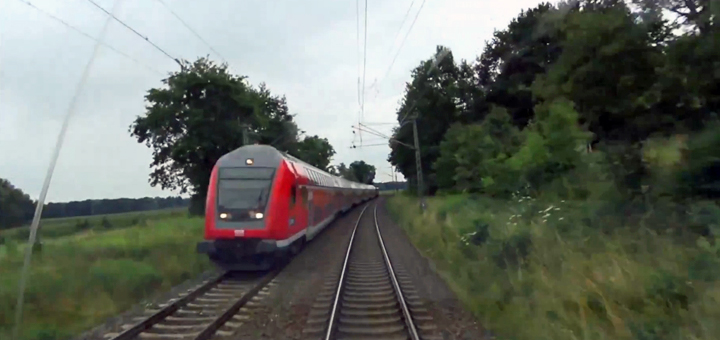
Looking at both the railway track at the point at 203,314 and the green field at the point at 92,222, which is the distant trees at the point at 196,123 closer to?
the green field at the point at 92,222

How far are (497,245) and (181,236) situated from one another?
1188 centimetres

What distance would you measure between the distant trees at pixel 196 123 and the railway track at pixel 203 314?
21556 millimetres

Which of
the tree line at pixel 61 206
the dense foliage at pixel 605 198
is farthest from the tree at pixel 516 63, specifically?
the tree line at pixel 61 206

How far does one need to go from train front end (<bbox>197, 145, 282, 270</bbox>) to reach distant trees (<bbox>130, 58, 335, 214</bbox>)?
62.5 feet

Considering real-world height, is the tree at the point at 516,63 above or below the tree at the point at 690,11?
above

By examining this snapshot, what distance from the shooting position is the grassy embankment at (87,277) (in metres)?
11.4

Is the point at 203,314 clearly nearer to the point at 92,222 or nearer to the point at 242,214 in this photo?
the point at 242,214

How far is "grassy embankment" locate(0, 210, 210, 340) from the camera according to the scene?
11367 millimetres

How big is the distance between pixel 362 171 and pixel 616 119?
98783mm

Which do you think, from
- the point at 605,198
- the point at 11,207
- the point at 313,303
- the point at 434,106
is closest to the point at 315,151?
the point at 434,106

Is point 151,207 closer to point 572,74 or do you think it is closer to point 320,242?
point 320,242

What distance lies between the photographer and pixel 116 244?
21.4 meters

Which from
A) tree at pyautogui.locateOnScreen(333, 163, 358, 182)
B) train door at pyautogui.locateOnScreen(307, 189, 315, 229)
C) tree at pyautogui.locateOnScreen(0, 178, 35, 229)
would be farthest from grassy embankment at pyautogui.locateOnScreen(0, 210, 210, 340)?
tree at pyautogui.locateOnScreen(333, 163, 358, 182)

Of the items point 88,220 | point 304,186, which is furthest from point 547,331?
point 88,220
